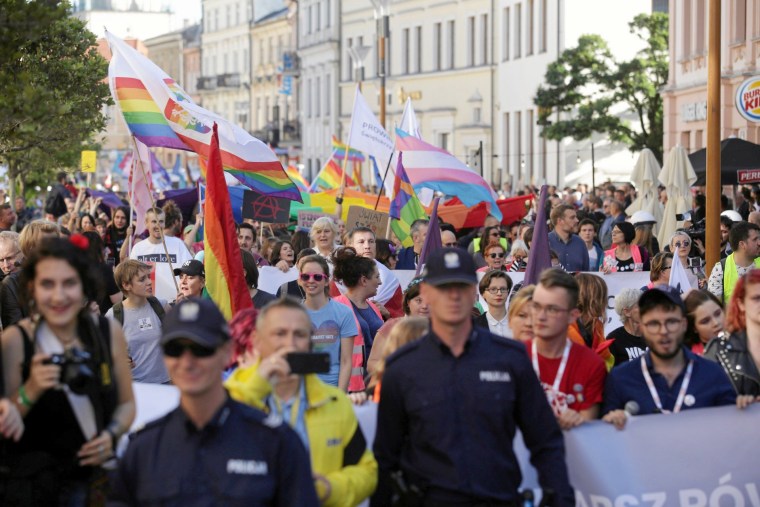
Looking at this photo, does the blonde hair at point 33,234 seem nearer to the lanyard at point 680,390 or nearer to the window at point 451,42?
the lanyard at point 680,390

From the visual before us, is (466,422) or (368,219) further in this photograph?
(368,219)

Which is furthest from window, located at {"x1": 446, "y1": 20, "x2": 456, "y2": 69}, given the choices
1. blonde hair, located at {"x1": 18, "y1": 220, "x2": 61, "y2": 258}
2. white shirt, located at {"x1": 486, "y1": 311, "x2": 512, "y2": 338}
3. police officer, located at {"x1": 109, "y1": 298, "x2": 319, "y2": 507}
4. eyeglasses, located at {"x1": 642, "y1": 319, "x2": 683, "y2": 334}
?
police officer, located at {"x1": 109, "y1": 298, "x2": 319, "y2": 507}

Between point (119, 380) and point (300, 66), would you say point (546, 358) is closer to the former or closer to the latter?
point (119, 380)

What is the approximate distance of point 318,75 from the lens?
82875 mm

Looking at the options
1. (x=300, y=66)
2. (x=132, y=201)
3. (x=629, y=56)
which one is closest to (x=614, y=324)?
(x=132, y=201)

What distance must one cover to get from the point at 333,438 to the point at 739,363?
2.46 meters

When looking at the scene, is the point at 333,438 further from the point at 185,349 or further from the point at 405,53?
the point at 405,53

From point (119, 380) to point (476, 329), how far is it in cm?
128

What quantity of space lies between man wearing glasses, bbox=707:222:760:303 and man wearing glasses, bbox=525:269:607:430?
6138mm

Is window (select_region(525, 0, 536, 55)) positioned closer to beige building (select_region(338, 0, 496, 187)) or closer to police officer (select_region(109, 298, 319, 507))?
beige building (select_region(338, 0, 496, 187))

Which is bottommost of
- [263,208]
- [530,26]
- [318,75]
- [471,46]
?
[263,208]

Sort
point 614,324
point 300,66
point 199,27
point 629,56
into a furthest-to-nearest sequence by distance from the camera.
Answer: point 199,27, point 300,66, point 629,56, point 614,324

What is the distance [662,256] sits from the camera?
12.6 meters

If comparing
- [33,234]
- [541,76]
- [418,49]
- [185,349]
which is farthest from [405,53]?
[185,349]
